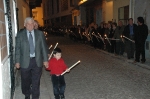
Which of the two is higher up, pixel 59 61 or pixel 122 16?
pixel 122 16

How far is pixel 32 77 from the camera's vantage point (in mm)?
5594

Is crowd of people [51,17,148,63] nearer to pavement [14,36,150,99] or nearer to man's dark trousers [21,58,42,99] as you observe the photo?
pavement [14,36,150,99]

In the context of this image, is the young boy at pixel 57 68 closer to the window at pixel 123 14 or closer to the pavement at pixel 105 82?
the pavement at pixel 105 82

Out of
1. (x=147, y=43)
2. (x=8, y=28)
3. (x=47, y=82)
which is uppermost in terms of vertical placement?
(x=8, y=28)

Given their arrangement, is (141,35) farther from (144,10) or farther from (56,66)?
(56,66)

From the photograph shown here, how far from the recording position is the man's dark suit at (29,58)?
17.6 feet

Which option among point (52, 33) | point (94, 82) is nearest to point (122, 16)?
point (94, 82)

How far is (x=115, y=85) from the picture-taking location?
24.0 ft

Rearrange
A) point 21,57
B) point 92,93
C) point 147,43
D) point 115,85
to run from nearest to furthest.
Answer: point 21,57
point 92,93
point 115,85
point 147,43

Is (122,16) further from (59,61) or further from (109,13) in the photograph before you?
(59,61)

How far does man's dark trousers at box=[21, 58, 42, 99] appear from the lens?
546cm

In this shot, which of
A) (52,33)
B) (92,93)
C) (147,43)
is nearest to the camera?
(92,93)

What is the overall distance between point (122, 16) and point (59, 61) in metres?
11.4

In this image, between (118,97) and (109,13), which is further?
(109,13)
